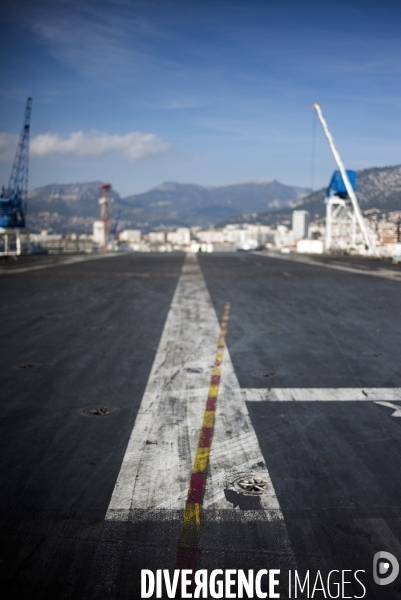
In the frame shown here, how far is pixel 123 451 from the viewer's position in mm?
5148

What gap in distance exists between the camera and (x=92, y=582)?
3.19 metres

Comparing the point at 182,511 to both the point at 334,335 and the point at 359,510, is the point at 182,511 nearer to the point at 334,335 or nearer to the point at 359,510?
the point at 359,510

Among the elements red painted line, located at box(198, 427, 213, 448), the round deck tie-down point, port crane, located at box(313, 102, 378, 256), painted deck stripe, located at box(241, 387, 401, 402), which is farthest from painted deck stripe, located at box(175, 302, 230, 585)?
port crane, located at box(313, 102, 378, 256)

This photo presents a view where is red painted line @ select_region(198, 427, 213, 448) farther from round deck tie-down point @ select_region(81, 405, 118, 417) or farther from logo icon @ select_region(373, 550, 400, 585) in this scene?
logo icon @ select_region(373, 550, 400, 585)

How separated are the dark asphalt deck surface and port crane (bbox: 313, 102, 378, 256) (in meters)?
81.2

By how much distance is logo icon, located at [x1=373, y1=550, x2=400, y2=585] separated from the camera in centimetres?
327

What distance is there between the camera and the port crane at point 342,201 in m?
91.6

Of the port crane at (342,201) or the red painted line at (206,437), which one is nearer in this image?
the red painted line at (206,437)

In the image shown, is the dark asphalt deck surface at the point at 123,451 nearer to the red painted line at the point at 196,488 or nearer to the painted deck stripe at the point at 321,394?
the painted deck stripe at the point at 321,394

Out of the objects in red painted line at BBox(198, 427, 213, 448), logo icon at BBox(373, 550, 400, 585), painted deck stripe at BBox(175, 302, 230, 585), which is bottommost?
logo icon at BBox(373, 550, 400, 585)

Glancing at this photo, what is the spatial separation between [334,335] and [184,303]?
6.42 metres

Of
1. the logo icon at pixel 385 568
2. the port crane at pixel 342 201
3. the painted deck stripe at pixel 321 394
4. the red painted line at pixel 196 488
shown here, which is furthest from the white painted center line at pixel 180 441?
the port crane at pixel 342 201

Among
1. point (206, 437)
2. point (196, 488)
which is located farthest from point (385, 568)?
point (206, 437)

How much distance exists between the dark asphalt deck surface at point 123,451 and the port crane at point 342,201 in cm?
8117
